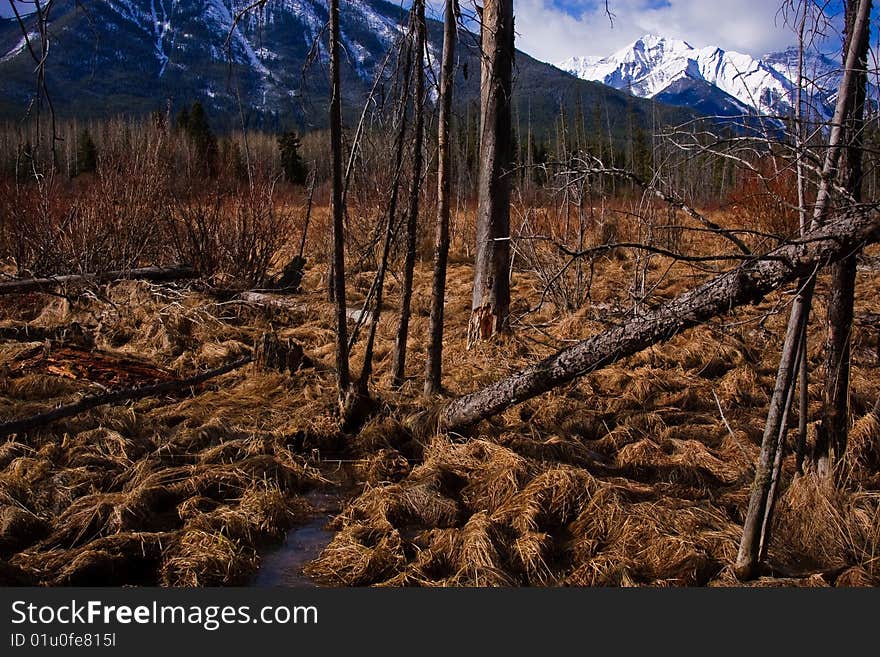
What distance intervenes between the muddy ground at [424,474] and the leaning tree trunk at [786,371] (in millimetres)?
149

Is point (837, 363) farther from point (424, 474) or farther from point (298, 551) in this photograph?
point (298, 551)

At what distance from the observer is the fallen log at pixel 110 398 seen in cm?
439

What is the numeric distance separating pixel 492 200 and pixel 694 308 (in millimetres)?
3863

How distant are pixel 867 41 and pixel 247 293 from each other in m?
7.85

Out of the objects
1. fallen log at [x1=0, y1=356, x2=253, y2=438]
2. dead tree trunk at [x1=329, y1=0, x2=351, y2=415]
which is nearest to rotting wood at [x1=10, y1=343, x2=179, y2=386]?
fallen log at [x1=0, y1=356, x2=253, y2=438]

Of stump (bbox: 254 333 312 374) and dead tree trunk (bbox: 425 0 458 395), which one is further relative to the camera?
stump (bbox: 254 333 312 374)

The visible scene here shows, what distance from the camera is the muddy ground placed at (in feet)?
10.8

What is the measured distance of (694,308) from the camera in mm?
3406

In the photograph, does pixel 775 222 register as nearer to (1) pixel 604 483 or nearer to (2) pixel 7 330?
(1) pixel 604 483

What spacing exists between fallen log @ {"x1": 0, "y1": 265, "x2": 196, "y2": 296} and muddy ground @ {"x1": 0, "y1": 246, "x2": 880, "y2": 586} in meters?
1.21

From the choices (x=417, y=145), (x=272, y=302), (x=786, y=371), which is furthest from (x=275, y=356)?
(x=786, y=371)

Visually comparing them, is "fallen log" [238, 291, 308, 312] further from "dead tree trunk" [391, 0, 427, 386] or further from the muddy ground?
"dead tree trunk" [391, 0, 427, 386]

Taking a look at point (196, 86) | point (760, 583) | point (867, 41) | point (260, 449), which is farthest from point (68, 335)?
point (196, 86)

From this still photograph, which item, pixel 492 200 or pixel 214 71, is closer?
pixel 492 200
